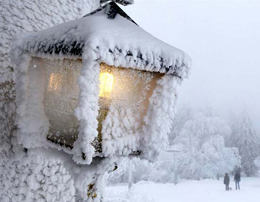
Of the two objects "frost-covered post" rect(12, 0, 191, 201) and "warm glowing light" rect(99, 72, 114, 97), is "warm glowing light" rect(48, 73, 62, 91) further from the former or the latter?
"warm glowing light" rect(99, 72, 114, 97)

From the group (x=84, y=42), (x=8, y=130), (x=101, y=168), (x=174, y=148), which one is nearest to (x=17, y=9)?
(x=8, y=130)

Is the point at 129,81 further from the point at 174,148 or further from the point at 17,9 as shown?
the point at 174,148

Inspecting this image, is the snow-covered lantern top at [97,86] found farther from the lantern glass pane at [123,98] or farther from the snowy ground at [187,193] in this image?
the snowy ground at [187,193]

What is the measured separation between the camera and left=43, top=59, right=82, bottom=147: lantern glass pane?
1394 mm

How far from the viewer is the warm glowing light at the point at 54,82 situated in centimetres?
149

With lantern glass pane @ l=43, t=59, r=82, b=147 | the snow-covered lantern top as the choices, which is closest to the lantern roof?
the snow-covered lantern top

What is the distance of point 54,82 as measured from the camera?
154cm

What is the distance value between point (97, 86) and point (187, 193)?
31.4ft

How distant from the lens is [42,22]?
228cm

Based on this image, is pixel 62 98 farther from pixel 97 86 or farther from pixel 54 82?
pixel 97 86

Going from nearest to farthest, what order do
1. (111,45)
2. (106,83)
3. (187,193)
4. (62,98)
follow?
(111,45) < (106,83) < (62,98) < (187,193)

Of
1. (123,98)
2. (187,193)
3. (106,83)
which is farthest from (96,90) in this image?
(187,193)

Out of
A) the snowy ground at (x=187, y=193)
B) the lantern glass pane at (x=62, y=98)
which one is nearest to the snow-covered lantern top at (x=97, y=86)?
the lantern glass pane at (x=62, y=98)

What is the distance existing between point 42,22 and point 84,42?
1.40 metres
